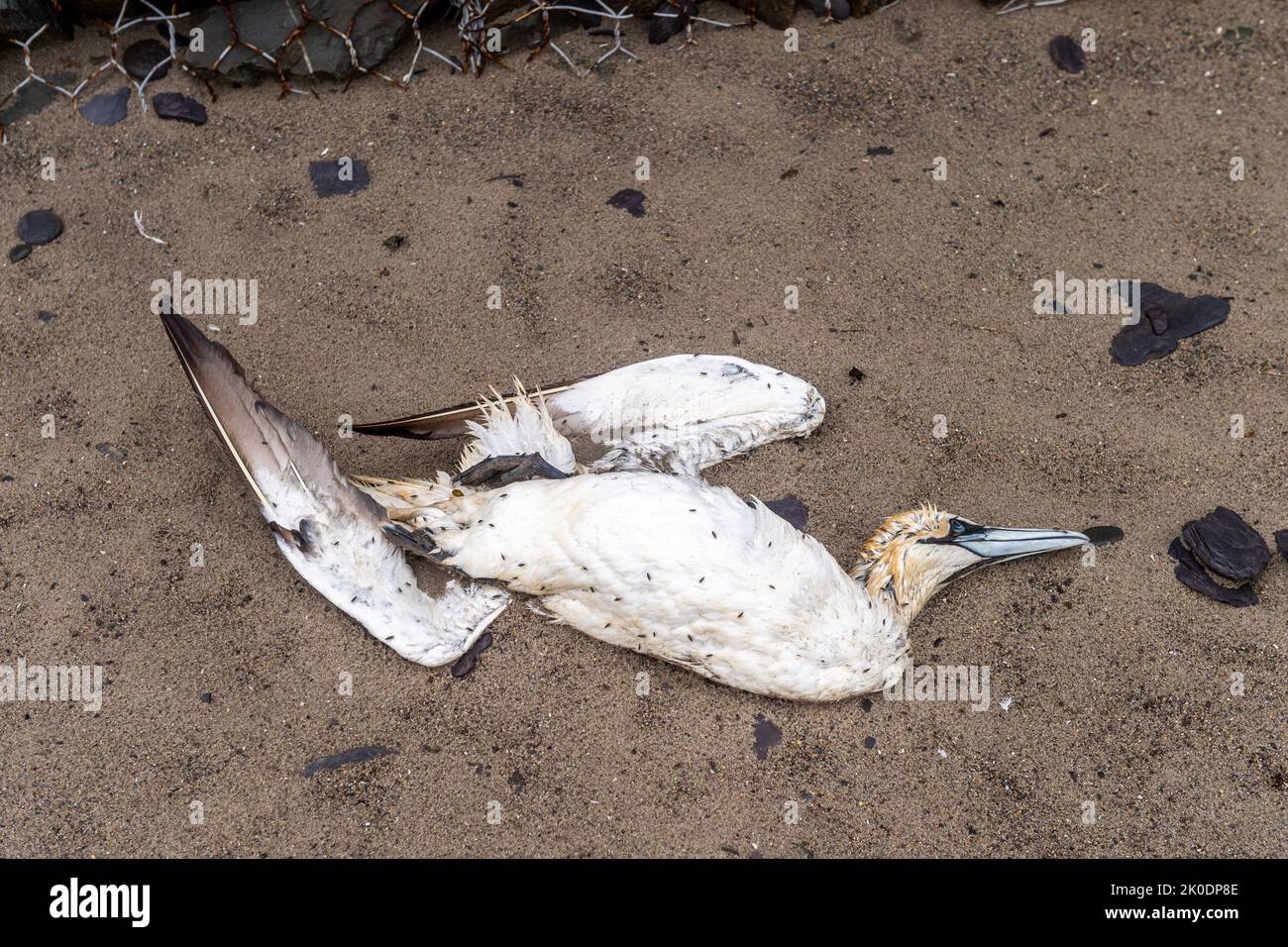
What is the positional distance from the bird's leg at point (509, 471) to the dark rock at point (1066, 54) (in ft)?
10.4

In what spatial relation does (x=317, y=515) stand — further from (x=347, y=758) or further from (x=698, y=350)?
(x=698, y=350)

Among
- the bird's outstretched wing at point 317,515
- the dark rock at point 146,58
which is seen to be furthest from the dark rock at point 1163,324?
the dark rock at point 146,58

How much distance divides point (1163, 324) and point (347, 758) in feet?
10.9

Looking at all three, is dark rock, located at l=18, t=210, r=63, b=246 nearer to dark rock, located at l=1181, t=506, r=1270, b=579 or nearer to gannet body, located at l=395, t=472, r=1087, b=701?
gannet body, located at l=395, t=472, r=1087, b=701

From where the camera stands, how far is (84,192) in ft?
13.9

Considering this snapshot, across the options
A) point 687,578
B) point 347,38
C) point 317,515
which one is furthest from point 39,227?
point 687,578

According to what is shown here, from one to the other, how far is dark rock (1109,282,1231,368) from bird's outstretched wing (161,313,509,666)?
2.66m

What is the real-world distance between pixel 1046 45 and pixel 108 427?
429cm

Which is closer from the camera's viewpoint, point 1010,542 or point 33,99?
point 1010,542

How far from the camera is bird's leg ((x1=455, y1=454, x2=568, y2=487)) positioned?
3.30m

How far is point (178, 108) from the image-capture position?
174 inches

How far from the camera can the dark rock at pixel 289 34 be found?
14.5 ft

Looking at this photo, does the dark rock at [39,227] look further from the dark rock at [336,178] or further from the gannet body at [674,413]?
the gannet body at [674,413]

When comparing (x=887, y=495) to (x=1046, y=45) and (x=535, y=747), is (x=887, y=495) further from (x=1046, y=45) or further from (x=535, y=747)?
(x=1046, y=45)
